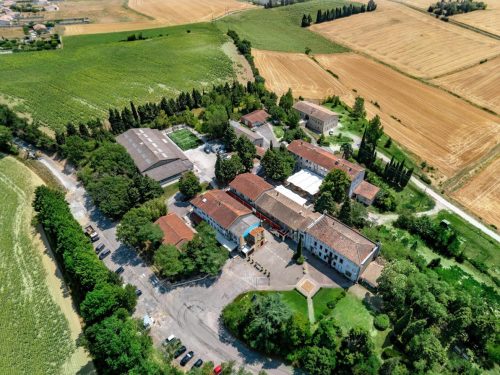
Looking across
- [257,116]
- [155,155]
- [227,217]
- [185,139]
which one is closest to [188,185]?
[227,217]

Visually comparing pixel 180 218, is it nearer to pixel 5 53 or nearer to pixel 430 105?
pixel 430 105

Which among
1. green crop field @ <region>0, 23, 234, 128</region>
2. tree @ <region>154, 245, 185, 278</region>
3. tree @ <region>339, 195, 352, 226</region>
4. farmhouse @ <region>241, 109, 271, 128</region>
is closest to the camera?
tree @ <region>154, 245, 185, 278</region>

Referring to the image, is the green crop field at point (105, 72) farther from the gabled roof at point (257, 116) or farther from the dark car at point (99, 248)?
the dark car at point (99, 248)

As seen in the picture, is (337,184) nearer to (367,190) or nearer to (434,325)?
(367,190)

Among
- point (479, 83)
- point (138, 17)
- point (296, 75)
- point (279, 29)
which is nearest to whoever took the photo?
point (479, 83)

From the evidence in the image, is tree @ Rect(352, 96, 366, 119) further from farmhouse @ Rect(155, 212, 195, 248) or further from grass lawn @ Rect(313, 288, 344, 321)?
farmhouse @ Rect(155, 212, 195, 248)

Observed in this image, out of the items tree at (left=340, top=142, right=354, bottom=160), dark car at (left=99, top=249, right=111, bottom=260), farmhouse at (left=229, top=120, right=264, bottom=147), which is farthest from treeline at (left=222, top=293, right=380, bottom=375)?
farmhouse at (left=229, top=120, right=264, bottom=147)

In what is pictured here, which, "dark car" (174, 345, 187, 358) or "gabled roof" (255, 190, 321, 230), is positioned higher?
"gabled roof" (255, 190, 321, 230)
